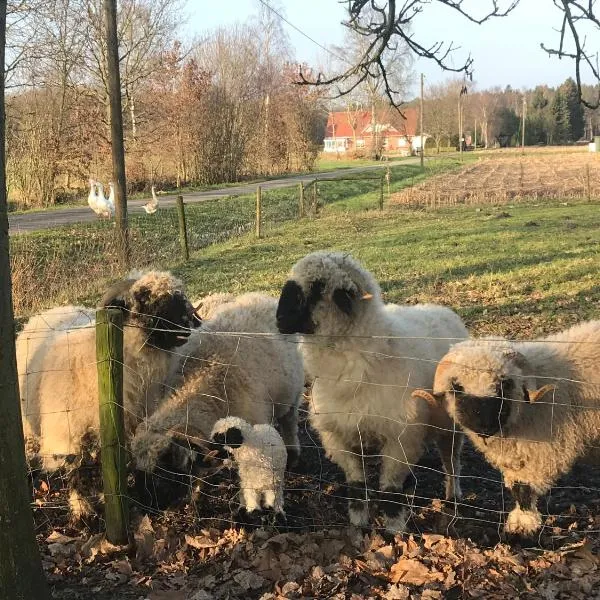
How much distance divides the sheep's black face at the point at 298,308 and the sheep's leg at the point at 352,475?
88cm

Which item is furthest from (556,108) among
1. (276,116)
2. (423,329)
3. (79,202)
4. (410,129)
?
(423,329)

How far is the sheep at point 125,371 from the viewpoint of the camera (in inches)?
196

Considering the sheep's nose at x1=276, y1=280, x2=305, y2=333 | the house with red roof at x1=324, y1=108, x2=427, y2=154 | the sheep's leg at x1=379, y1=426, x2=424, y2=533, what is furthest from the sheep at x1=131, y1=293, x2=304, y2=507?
the house with red roof at x1=324, y1=108, x2=427, y2=154

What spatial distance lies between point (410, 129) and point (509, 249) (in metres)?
98.8

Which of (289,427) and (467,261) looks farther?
(467,261)

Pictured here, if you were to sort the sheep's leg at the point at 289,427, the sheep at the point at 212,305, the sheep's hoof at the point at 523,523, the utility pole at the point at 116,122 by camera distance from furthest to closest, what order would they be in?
the utility pole at the point at 116,122 → the sheep at the point at 212,305 → the sheep's leg at the point at 289,427 → the sheep's hoof at the point at 523,523

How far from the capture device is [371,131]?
270 feet

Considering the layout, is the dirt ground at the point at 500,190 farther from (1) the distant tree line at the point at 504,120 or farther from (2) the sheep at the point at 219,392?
(1) the distant tree line at the point at 504,120

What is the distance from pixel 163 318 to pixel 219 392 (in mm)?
749

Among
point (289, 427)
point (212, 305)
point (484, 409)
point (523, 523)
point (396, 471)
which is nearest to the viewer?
point (484, 409)

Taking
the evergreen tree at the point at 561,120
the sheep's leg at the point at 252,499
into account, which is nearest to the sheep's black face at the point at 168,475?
the sheep's leg at the point at 252,499

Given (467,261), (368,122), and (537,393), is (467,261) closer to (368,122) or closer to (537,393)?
(537,393)

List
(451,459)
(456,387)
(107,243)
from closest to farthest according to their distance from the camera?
(456,387) → (451,459) → (107,243)

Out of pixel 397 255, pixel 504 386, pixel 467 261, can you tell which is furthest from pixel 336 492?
pixel 397 255
